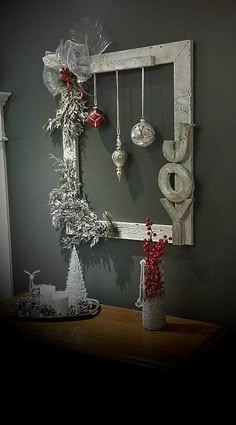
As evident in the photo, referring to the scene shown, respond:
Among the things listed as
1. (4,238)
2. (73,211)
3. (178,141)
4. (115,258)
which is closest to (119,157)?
(178,141)

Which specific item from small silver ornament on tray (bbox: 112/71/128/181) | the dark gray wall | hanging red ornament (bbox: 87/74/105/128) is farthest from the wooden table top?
hanging red ornament (bbox: 87/74/105/128)

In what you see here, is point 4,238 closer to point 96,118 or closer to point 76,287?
point 76,287

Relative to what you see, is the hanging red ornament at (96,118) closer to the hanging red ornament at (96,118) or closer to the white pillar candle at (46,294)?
the hanging red ornament at (96,118)

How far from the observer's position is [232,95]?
2.16 m

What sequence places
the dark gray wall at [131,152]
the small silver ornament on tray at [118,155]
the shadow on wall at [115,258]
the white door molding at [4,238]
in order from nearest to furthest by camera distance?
the dark gray wall at [131,152] < the small silver ornament on tray at [118,155] < the shadow on wall at [115,258] < the white door molding at [4,238]

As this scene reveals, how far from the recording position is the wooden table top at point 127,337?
6.50 ft

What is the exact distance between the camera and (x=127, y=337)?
7.09 ft

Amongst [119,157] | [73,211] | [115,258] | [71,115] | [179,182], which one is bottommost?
[115,258]

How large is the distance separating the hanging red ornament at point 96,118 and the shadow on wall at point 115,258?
0.62 metres

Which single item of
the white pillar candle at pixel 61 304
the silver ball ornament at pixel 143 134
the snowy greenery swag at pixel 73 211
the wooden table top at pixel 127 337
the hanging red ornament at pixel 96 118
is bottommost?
the wooden table top at pixel 127 337

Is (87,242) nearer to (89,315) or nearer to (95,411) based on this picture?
(89,315)

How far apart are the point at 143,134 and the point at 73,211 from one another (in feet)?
2.03

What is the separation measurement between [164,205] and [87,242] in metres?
0.57

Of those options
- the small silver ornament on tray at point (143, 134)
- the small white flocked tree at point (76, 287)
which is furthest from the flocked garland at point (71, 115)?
the small white flocked tree at point (76, 287)
